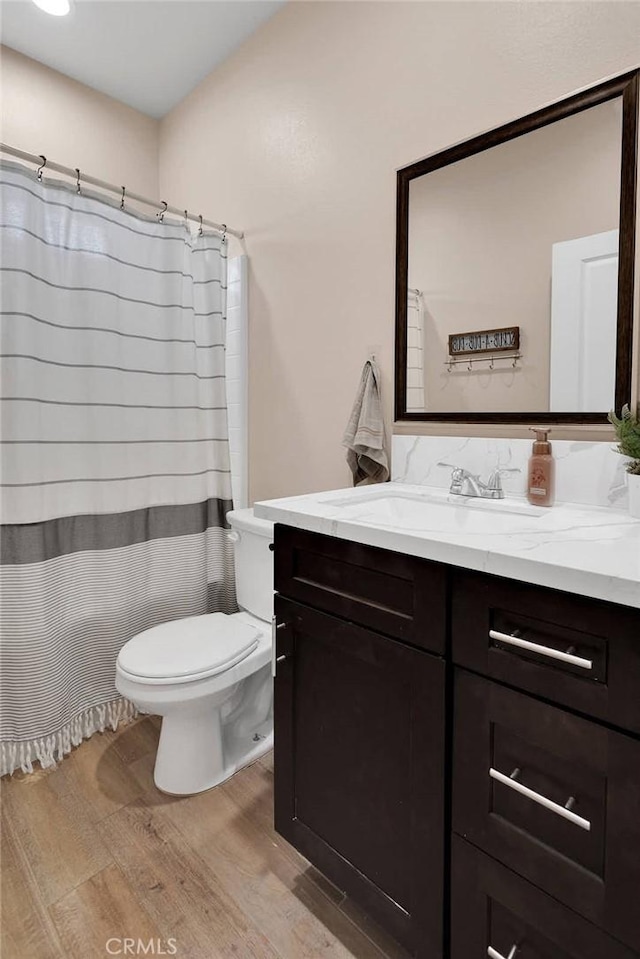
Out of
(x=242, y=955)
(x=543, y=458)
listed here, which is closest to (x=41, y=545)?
(x=242, y=955)

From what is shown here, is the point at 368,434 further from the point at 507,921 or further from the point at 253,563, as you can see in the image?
the point at 507,921

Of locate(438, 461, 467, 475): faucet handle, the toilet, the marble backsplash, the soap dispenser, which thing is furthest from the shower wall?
the soap dispenser

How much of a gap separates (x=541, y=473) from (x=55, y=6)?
240 centimetres

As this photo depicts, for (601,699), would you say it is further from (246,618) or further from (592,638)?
(246,618)

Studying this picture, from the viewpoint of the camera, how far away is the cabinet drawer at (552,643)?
2.28 feet

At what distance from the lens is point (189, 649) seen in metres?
1.61

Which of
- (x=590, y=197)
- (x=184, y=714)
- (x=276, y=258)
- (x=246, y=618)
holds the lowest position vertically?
(x=184, y=714)

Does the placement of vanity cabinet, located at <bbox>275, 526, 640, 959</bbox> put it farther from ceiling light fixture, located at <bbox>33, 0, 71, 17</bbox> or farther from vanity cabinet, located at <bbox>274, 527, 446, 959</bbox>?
ceiling light fixture, located at <bbox>33, 0, 71, 17</bbox>

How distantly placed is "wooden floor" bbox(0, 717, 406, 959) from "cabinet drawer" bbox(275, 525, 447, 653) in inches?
30.2

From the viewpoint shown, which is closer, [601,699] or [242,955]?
[601,699]

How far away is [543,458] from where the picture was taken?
125 centimetres

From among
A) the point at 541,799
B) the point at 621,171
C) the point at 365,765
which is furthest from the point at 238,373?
the point at 541,799

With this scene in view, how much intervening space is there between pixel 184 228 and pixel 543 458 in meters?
1.63

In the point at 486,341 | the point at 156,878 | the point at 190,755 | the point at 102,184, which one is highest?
the point at 102,184
